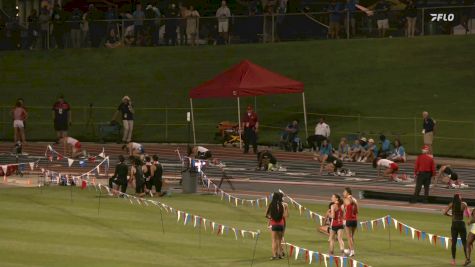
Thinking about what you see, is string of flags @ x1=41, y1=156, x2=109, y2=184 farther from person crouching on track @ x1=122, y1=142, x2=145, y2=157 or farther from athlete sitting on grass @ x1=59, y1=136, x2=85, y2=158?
athlete sitting on grass @ x1=59, y1=136, x2=85, y2=158

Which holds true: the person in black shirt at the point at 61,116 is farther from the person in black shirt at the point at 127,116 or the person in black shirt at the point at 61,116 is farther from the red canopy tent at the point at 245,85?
the red canopy tent at the point at 245,85

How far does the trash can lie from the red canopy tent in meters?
7.87

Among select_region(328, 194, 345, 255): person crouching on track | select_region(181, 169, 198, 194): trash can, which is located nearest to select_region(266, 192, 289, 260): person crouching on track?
select_region(328, 194, 345, 255): person crouching on track

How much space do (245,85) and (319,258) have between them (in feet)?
68.6

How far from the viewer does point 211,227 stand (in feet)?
118

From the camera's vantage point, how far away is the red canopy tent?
51.1 m

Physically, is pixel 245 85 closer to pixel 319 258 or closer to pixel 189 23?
pixel 189 23

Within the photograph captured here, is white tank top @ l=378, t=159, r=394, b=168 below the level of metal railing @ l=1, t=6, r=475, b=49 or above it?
below

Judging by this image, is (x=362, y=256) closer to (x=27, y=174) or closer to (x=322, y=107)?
(x=27, y=174)

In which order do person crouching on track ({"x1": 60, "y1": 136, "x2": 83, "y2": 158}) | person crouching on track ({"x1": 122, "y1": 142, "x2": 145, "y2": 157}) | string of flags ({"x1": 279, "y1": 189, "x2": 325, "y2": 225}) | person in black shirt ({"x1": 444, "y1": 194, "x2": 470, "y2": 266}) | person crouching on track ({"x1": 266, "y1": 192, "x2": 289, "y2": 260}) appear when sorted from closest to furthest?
person in black shirt ({"x1": 444, "y1": 194, "x2": 470, "y2": 266})
person crouching on track ({"x1": 266, "y1": 192, "x2": 289, "y2": 260})
string of flags ({"x1": 279, "y1": 189, "x2": 325, "y2": 225})
person crouching on track ({"x1": 122, "y1": 142, "x2": 145, "y2": 157})
person crouching on track ({"x1": 60, "y1": 136, "x2": 83, "y2": 158})

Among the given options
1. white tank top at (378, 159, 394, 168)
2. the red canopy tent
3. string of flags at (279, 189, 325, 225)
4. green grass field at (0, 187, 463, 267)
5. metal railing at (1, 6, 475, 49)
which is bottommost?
green grass field at (0, 187, 463, 267)

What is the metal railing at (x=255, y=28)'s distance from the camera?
201 feet

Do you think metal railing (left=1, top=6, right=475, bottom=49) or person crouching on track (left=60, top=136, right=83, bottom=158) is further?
metal railing (left=1, top=6, right=475, bottom=49)

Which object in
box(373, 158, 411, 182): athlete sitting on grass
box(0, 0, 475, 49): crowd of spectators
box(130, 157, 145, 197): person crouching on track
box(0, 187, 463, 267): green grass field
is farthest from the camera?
box(0, 0, 475, 49): crowd of spectators
